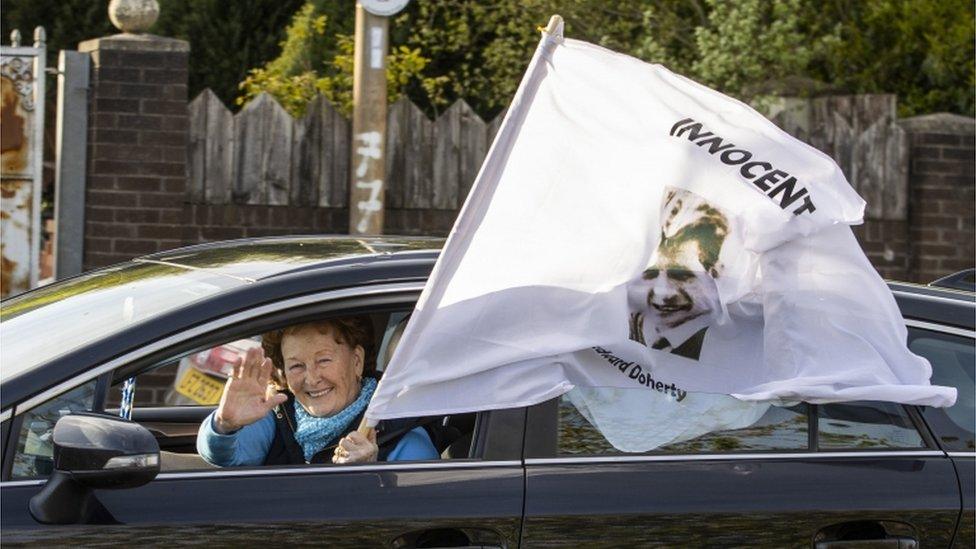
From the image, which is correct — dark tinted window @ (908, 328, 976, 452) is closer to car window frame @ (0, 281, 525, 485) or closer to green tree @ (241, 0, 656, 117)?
car window frame @ (0, 281, 525, 485)

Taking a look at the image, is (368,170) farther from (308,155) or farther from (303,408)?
(303,408)

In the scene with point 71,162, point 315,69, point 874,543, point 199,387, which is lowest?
point 199,387

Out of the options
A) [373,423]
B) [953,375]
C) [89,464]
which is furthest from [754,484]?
[89,464]

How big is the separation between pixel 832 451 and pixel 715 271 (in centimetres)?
49

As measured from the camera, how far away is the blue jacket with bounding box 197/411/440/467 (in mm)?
3717

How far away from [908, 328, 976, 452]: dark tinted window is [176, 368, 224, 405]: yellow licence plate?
388 cm

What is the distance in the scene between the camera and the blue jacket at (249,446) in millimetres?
3717

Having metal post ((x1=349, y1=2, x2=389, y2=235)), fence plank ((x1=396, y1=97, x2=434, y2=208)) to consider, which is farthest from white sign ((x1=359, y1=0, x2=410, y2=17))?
fence plank ((x1=396, y1=97, x2=434, y2=208))

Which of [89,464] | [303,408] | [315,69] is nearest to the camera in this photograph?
[89,464]

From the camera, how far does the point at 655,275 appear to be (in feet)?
11.9

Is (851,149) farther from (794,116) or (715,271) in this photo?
(715,271)

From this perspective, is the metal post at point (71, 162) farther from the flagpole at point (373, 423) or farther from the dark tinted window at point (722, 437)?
the dark tinted window at point (722, 437)

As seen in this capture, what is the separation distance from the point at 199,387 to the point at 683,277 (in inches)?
155

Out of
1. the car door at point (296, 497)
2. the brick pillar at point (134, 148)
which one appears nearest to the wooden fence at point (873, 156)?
the brick pillar at point (134, 148)
